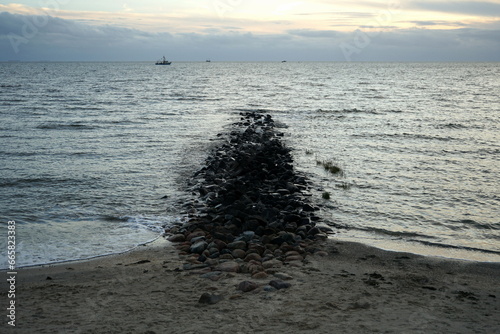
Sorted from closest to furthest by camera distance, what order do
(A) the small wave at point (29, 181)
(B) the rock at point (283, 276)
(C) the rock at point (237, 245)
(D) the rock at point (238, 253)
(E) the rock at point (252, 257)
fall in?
1. (B) the rock at point (283, 276)
2. (E) the rock at point (252, 257)
3. (D) the rock at point (238, 253)
4. (C) the rock at point (237, 245)
5. (A) the small wave at point (29, 181)

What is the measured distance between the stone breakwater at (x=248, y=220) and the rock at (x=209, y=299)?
0.52 m

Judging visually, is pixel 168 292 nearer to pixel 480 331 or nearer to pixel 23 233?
pixel 480 331

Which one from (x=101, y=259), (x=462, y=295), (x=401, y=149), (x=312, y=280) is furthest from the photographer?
(x=401, y=149)

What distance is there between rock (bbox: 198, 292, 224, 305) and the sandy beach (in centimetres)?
5

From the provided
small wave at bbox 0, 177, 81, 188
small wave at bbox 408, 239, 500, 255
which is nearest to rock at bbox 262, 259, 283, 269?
small wave at bbox 408, 239, 500, 255

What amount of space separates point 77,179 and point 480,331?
12052 mm

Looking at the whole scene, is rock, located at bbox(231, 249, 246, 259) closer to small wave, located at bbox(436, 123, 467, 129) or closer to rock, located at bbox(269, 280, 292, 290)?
rock, located at bbox(269, 280, 292, 290)

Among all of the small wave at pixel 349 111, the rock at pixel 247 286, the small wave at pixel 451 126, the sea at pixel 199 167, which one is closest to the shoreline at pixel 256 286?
the rock at pixel 247 286

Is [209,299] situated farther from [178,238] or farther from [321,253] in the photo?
[178,238]

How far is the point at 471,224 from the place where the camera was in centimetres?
1040

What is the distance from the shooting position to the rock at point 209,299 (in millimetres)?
6091

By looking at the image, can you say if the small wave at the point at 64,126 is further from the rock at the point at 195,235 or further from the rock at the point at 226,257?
the rock at the point at 226,257

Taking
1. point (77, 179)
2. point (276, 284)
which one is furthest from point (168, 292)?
point (77, 179)

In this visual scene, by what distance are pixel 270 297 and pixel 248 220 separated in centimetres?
330
